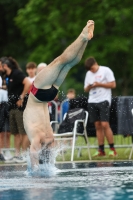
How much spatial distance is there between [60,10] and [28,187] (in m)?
29.2

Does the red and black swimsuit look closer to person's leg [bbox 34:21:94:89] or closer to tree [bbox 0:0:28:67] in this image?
person's leg [bbox 34:21:94:89]

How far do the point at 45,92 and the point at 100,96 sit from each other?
502 cm

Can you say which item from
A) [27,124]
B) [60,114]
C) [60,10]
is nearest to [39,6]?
[60,10]

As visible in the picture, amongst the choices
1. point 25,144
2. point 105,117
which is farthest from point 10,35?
point 25,144

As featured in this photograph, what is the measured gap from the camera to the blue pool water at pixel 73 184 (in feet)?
30.3

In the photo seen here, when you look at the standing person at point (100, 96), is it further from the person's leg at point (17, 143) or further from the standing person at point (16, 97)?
the person's leg at point (17, 143)

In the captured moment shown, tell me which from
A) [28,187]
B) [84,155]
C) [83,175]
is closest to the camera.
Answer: [28,187]

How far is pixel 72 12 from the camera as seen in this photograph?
39.1m

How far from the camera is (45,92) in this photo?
12.3 meters

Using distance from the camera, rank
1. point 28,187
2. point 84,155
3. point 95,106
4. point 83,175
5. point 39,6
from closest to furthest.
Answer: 1. point 28,187
2. point 83,175
3. point 95,106
4. point 84,155
5. point 39,6

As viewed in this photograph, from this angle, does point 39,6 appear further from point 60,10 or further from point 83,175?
point 83,175

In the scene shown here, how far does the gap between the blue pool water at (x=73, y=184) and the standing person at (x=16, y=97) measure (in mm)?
2954

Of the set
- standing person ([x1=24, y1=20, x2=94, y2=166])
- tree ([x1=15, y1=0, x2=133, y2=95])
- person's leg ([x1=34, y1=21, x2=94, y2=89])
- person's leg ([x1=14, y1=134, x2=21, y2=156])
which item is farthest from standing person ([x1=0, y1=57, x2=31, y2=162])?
tree ([x1=15, y1=0, x2=133, y2=95])

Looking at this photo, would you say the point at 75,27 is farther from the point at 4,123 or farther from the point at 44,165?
the point at 44,165
